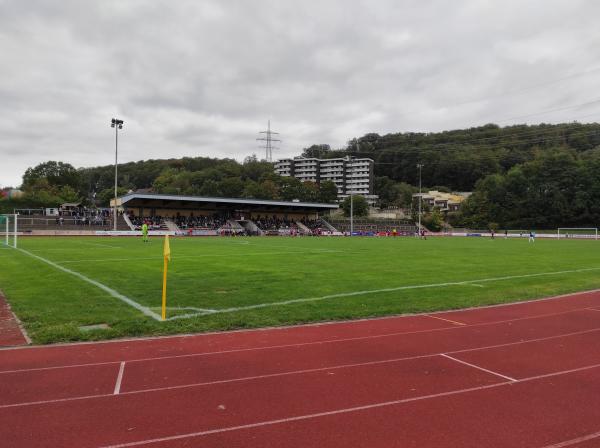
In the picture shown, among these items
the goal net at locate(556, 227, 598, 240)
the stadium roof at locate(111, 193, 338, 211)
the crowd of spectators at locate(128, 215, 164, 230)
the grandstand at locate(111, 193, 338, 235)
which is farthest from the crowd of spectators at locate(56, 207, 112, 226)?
the goal net at locate(556, 227, 598, 240)

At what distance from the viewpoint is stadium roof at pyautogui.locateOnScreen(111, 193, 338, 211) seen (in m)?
67.5

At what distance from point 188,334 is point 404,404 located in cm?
447

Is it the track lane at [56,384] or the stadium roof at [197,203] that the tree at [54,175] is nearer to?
the stadium roof at [197,203]

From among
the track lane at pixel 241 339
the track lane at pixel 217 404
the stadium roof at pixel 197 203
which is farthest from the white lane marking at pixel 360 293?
the stadium roof at pixel 197 203

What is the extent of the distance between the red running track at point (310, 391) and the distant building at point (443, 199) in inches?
5267

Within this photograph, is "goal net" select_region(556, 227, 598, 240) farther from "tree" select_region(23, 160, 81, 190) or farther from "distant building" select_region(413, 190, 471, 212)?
"tree" select_region(23, 160, 81, 190)

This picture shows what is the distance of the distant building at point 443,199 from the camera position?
14088 cm

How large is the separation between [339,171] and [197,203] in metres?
115

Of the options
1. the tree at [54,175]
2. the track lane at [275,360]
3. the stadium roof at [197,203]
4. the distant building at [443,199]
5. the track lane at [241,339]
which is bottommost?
the track lane at [241,339]

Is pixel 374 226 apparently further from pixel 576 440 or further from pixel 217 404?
pixel 576 440

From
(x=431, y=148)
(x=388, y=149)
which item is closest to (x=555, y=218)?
(x=431, y=148)

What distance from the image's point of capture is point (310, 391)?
5461 mm

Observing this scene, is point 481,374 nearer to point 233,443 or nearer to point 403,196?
point 233,443

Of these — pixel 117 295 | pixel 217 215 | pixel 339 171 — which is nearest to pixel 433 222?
pixel 217 215
